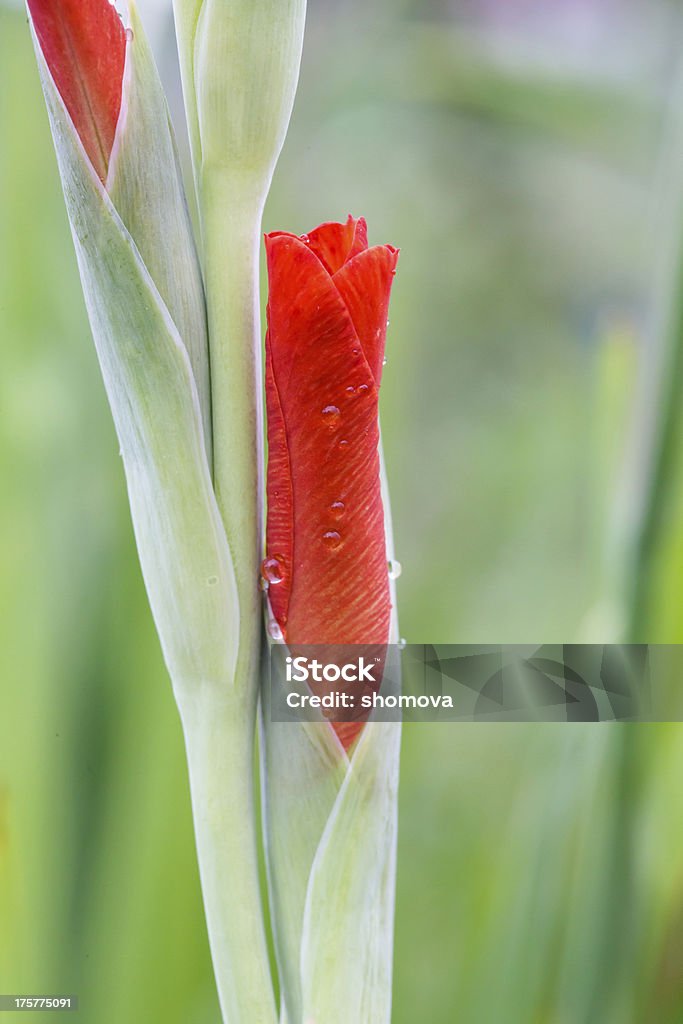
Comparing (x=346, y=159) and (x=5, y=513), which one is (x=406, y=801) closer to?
(x=5, y=513)

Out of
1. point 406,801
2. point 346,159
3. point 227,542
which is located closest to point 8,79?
point 346,159

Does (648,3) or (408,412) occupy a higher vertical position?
(648,3)

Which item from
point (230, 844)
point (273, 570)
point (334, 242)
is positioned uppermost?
point (334, 242)

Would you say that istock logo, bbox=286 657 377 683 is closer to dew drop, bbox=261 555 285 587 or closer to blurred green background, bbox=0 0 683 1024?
dew drop, bbox=261 555 285 587

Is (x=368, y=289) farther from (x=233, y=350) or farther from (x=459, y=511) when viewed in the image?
(x=459, y=511)

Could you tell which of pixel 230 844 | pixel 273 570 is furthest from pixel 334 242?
pixel 230 844

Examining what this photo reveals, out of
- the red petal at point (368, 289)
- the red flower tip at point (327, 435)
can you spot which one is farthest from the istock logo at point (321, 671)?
the red petal at point (368, 289)
